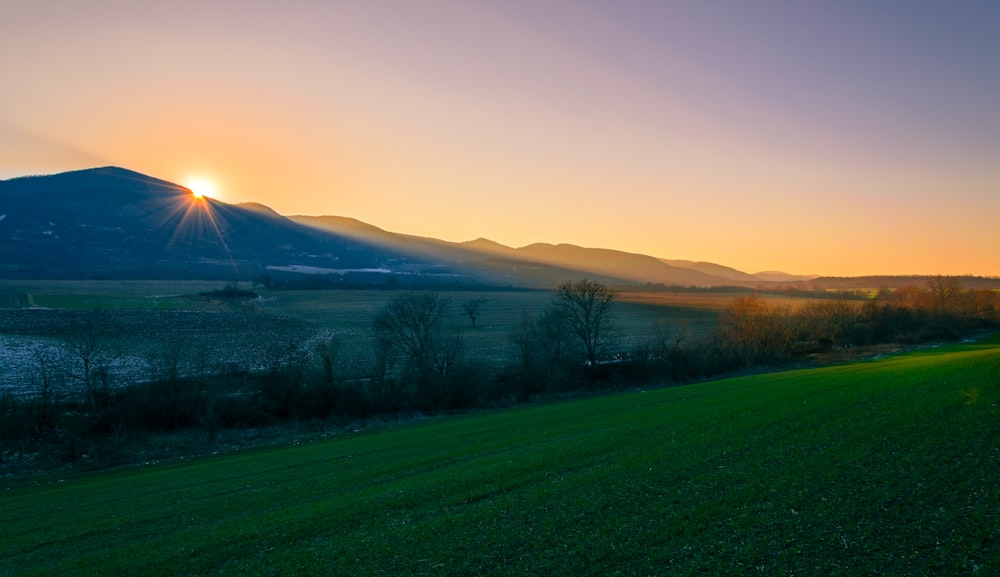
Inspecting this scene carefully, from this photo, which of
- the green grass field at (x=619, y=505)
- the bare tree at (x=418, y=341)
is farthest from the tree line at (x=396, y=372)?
the green grass field at (x=619, y=505)

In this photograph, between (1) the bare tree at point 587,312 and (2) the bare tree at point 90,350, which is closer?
(2) the bare tree at point 90,350

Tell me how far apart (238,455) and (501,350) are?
43338 millimetres

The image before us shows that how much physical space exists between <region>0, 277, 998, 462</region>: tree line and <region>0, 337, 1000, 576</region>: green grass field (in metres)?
18.3

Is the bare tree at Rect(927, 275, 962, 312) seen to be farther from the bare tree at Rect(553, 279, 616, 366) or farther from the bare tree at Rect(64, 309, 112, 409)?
the bare tree at Rect(64, 309, 112, 409)

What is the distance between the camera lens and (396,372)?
5944 centimetres

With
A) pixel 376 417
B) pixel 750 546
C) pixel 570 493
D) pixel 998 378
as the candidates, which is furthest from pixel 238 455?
pixel 998 378

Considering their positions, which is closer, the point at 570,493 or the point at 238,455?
the point at 570,493

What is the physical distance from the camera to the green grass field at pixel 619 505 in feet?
36.3

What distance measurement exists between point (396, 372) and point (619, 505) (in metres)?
47.6

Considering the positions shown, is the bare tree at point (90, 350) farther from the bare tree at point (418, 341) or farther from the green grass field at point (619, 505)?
the bare tree at point (418, 341)

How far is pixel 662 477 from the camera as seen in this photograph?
1614 centimetres

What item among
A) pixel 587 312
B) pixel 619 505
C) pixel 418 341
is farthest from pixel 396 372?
pixel 619 505

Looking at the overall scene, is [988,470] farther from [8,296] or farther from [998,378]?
[8,296]

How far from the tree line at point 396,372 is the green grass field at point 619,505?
18313 mm
